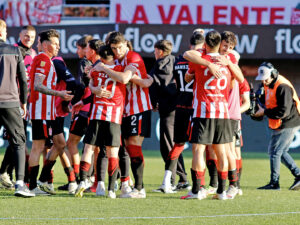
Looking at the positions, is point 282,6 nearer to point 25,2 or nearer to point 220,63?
point 25,2

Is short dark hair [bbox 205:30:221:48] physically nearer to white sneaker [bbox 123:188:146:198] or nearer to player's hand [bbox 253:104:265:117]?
white sneaker [bbox 123:188:146:198]

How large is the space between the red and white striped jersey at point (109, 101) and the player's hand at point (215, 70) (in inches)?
42.6

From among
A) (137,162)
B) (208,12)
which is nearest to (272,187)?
(137,162)

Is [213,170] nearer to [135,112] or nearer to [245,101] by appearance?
[245,101]

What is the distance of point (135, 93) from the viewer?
26.7 feet

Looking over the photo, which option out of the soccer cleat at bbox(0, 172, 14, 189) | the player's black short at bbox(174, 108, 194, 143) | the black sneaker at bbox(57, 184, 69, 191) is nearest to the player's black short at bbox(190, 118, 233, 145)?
the player's black short at bbox(174, 108, 194, 143)

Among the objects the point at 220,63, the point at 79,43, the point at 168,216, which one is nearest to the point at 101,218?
the point at 168,216

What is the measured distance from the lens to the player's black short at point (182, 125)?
888cm

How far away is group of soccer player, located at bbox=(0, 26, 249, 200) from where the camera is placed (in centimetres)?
776

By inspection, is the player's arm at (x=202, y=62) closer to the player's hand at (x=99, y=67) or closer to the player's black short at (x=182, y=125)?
the player's hand at (x=99, y=67)

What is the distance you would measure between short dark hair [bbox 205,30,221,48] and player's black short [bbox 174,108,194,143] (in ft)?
4.51

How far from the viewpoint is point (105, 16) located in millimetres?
21656

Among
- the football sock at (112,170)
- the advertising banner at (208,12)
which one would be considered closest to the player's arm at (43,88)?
the football sock at (112,170)

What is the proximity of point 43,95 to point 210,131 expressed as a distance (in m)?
2.20
